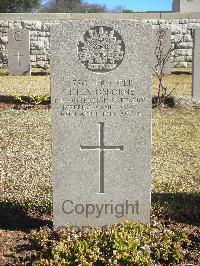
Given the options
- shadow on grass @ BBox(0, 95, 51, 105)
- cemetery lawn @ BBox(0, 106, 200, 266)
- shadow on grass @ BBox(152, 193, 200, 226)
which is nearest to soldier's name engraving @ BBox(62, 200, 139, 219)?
cemetery lawn @ BBox(0, 106, 200, 266)

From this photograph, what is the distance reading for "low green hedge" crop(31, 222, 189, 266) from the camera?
3.53m

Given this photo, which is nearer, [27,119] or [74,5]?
[27,119]

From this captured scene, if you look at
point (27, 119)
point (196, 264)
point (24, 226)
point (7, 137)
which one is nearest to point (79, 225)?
point (24, 226)

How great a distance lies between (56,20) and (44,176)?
14.0 meters

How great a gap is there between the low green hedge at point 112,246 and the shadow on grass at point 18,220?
1.03 feet

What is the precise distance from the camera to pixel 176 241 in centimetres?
384

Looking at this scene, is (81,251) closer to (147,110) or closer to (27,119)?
(147,110)

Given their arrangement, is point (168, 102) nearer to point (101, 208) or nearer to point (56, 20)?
point (101, 208)

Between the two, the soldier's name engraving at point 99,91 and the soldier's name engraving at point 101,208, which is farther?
the soldier's name engraving at point 101,208

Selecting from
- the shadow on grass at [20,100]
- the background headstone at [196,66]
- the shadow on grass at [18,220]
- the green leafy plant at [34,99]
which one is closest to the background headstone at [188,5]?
the background headstone at [196,66]

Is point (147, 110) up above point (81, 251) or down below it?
above

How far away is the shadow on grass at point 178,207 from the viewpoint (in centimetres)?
453

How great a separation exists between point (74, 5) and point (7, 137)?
41817 millimetres

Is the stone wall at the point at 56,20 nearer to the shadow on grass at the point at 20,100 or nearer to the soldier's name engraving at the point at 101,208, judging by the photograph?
the shadow on grass at the point at 20,100
